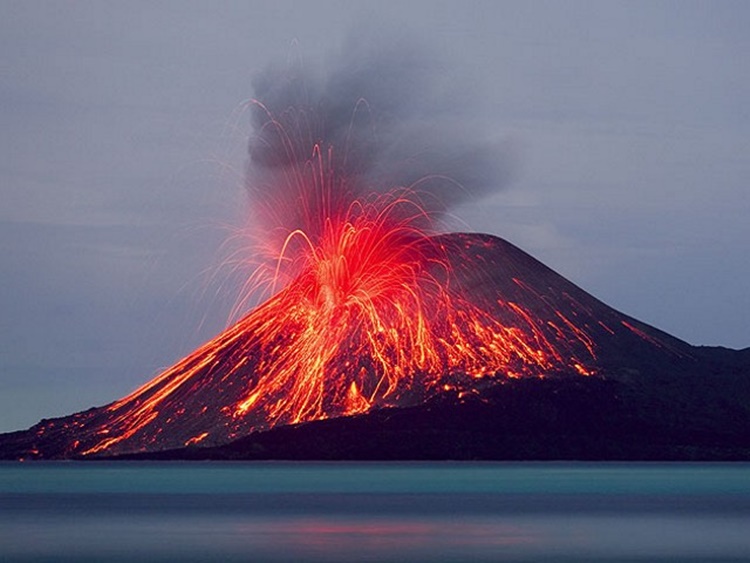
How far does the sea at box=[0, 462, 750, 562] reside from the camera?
58562mm

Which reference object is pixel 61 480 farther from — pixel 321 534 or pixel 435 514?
pixel 321 534

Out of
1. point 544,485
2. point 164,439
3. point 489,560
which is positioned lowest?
point 489,560

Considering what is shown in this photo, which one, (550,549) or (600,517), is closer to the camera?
(550,549)

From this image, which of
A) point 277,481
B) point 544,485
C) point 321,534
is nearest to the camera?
point 321,534

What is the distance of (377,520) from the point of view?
8044 cm

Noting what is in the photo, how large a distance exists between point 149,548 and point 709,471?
445 ft

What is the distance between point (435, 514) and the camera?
3408 inches

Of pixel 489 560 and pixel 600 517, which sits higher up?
pixel 600 517

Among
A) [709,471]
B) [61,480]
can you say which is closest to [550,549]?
[61,480]

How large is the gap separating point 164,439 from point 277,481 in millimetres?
48219

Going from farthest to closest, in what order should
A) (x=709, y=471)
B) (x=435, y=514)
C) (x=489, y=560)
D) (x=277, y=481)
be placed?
(x=709, y=471) → (x=277, y=481) → (x=435, y=514) → (x=489, y=560)

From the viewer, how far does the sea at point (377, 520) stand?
192 feet

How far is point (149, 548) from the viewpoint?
201 feet

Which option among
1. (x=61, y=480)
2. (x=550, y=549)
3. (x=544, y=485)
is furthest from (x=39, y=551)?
(x=61, y=480)
